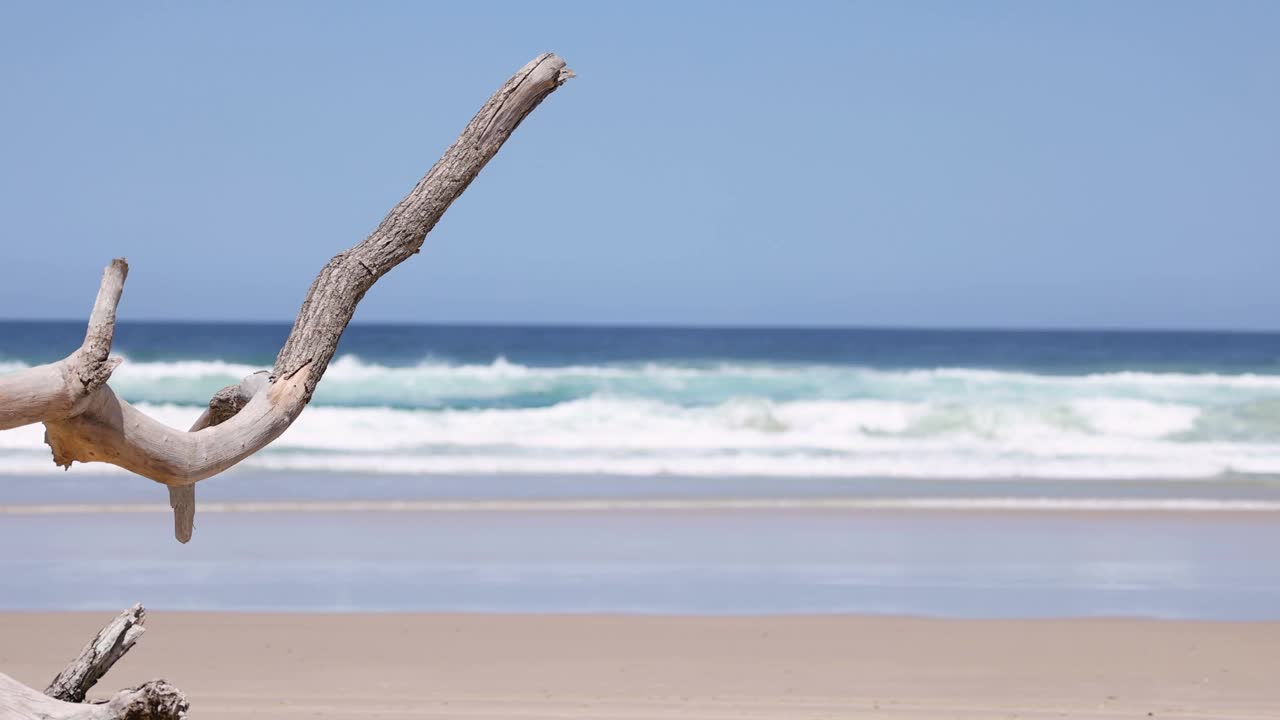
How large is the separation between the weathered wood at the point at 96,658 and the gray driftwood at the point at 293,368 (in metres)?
0.31

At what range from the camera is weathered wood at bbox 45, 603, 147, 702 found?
10.8ft

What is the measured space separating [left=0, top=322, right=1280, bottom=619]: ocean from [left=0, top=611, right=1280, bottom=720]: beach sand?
1.49ft

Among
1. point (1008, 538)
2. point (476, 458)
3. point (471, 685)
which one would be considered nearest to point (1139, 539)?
point (1008, 538)

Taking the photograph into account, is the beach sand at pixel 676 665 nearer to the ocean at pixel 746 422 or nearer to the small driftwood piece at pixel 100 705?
the small driftwood piece at pixel 100 705

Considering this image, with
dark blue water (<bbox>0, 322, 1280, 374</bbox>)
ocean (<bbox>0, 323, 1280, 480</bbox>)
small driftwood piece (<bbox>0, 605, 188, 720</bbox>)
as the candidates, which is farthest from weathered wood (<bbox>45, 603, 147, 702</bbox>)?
dark blue water (<bbox>0, 322, 1280, 374</bbox>)

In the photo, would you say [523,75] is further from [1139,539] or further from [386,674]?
[1139,539]

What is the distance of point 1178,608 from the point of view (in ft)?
26.0

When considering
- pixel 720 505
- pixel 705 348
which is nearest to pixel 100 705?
pixel 720 505

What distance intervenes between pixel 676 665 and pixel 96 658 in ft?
12.3

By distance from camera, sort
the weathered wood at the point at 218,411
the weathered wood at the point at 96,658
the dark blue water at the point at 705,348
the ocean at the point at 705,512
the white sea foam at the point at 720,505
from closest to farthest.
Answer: the weathered wood at the point at 218,411
the weathered wood at the point at 96,658
the ocean at the point at 705,512
the white sea foam at the point at 720,505
the dark blue water at the point at 705,348

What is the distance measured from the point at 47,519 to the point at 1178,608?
877 cm

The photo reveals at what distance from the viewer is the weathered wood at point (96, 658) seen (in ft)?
10.8

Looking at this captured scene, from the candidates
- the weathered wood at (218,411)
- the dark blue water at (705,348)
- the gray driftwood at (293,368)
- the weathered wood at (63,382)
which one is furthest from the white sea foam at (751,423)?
the weathered wood at (63,382)

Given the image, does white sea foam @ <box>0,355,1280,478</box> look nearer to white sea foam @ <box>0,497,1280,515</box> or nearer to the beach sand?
white sea foam @ <box>0,497,1280,515</box>
